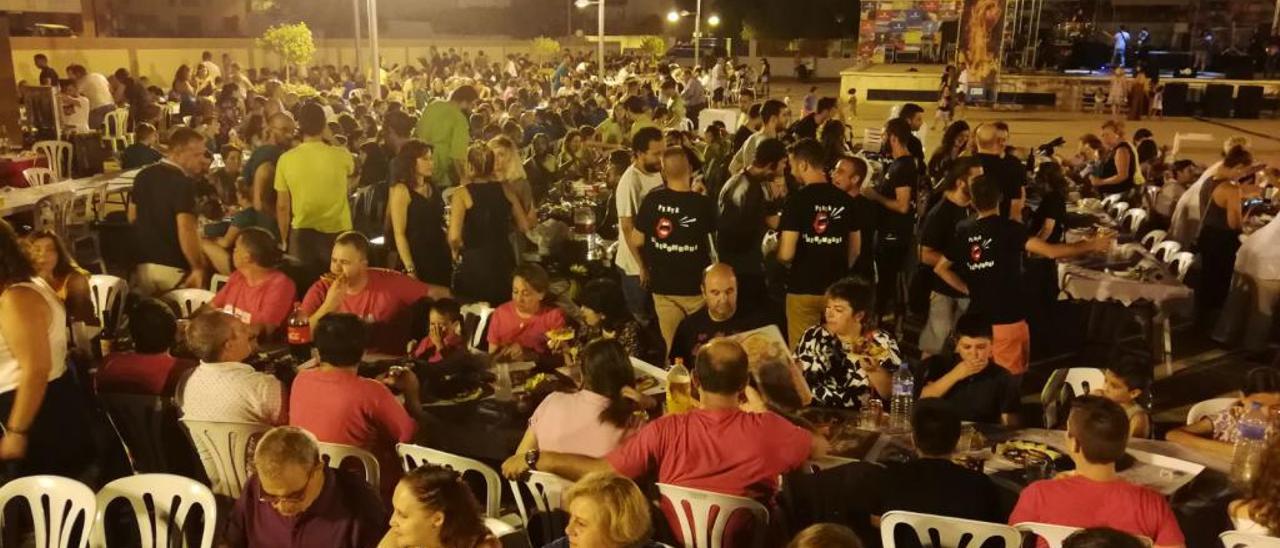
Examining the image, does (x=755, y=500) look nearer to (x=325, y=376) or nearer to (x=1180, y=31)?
(x=325, y=376)

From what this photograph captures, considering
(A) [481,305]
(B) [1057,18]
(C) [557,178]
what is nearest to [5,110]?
(C) [557,178]

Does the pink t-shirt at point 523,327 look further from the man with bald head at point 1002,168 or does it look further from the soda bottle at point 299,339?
the man with bald head at point 1002,168

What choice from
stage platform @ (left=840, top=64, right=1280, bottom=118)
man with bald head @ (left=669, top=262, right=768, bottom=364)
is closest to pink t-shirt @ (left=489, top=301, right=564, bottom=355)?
man with bald head @ (left=669, top=262, right=768, bottom=364)

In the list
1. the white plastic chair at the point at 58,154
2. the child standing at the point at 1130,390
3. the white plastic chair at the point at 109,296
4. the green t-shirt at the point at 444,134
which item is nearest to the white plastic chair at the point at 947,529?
the child standing at the point at 1130,390

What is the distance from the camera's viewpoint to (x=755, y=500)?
342 centimetres

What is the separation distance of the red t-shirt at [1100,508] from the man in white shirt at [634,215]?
3174 mm

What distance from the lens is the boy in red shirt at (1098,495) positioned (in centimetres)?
311

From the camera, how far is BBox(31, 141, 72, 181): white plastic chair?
11094mm

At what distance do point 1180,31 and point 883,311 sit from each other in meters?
32.7

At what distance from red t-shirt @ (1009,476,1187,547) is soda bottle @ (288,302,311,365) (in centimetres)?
324

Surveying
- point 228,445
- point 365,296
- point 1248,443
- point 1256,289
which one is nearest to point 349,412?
point 228,445

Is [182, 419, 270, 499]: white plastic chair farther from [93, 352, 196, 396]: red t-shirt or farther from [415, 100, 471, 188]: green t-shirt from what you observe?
[415, 100, 471, 188]: green t-shirt

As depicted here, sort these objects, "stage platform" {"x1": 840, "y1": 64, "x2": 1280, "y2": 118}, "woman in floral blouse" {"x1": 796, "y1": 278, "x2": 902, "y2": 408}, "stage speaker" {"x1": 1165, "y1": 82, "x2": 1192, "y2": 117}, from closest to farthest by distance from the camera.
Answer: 1. "woman in floral blouse" {"x1": 796, "y1": 278, "x2": 902, "y2": 408}
2. "stage speaker" {"x1": 1165, "y1": 82, "x2": 1192, "y2": 117}
3. "stage platform" {"x1": 840, "y1": 64, "x2": 1280, "y2": 118}

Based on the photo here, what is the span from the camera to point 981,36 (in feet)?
82.1
